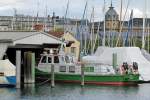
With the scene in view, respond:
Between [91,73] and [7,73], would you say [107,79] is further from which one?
[7,73]

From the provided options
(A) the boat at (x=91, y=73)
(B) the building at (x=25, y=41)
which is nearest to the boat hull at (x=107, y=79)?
(A) the boat at (x=91, y=73)

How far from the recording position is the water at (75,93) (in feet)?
187

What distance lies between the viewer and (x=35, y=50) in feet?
276

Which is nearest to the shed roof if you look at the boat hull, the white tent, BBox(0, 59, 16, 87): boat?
BBox(0, 59, 16, 87): boat

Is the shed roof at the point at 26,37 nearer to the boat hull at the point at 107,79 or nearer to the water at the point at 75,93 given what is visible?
the boat hull at the point at 107,79

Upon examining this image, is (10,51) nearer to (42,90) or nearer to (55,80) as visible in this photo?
(55,80)

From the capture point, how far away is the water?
57062 millimetres

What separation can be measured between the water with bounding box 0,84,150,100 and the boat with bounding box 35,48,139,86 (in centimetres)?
147

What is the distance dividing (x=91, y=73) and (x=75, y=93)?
390 inches

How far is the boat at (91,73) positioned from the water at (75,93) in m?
1.47

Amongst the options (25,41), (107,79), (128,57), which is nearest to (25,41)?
(25,41)

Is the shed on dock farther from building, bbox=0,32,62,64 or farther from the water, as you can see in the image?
the water

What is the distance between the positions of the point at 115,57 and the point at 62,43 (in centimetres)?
737

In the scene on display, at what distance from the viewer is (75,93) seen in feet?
201
